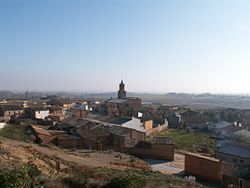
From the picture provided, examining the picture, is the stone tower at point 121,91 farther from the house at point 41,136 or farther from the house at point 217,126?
the house at point 41,136

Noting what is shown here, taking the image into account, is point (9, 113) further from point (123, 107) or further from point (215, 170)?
point (215, 170)

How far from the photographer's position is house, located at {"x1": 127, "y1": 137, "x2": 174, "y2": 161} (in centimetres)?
3391

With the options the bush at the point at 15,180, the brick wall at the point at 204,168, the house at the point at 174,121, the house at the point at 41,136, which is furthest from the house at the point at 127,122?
the bush at the point at 15,180

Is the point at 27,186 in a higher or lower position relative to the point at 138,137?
higher

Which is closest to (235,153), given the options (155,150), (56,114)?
→ (155,150)

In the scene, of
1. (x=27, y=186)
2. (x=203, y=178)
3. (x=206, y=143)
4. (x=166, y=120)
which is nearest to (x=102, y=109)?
(x=166, y=120)

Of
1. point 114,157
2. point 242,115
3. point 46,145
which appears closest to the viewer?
point 114,157

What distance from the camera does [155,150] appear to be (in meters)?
34.4

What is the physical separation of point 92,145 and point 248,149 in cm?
1520

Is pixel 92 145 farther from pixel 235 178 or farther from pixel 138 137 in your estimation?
pixel 235 178

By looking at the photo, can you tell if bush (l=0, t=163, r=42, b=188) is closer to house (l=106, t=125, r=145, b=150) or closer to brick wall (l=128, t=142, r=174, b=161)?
brick wall (l=128, t=142, r=174, b=161)

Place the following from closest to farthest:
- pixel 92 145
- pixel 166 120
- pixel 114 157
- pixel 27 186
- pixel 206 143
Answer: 1. pixel 27 186
2. pixel 114 157
3. pixel 92 145
4. pixel 206 143
5. pixel 166 120

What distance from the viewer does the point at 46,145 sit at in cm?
3288

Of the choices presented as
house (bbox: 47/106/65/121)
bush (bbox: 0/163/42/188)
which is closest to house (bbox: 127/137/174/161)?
house (bbox: 47/106/65/121)
